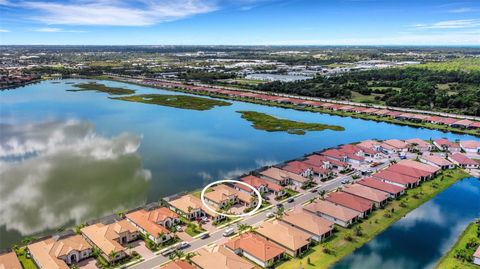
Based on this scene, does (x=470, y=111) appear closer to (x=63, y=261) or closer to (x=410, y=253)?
(x=410, y=253)

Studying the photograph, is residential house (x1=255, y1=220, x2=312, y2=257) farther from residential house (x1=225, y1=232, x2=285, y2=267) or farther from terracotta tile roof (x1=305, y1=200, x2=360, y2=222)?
terracotta tile roof (x1=305, y1=200, x2=360, y2=222)

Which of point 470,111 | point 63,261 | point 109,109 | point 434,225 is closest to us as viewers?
point 63,261

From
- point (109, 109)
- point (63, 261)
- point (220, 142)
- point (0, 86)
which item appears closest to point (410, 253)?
point (63, 261)

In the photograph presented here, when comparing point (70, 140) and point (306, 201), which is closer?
point (306, 201)

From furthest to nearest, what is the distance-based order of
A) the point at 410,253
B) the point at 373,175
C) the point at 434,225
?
the point at 373,175
the point at 434,225
the point at 410,253

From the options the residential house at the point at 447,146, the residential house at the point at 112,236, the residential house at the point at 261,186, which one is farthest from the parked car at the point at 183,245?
the residential house at the point at 447,146

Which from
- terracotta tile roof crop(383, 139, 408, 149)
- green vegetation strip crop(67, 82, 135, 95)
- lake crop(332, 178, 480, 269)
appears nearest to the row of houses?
green vegetation strip crop(67, 82, 135, 95)

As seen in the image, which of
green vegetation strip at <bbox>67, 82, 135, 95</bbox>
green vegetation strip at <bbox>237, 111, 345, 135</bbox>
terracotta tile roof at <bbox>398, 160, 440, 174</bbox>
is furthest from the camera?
green vegetation strip at <bbox>67, 82, 135, 95</bbox>
